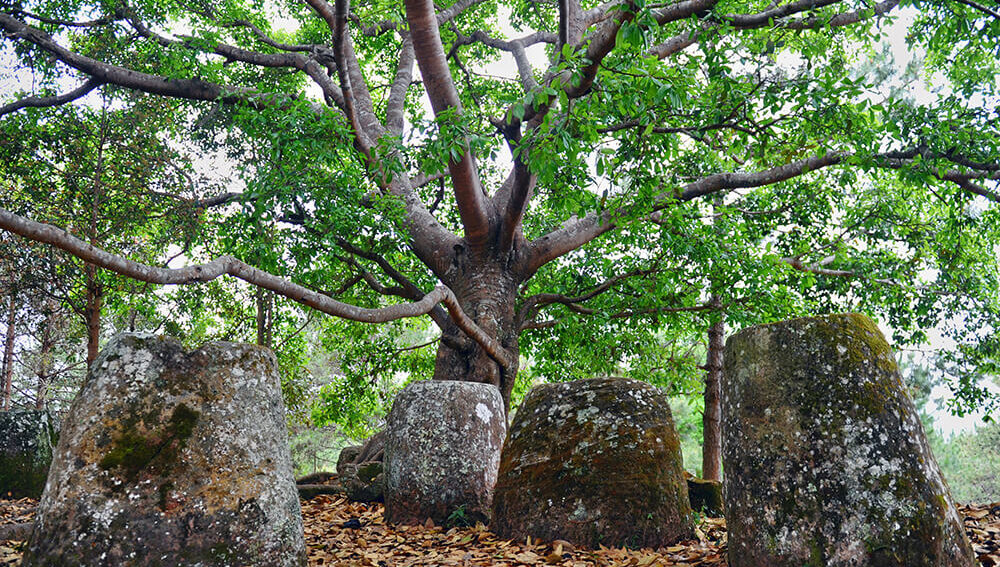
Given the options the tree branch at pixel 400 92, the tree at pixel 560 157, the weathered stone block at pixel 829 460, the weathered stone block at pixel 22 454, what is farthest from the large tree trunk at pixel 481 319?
the weathered stone block at pixel 829 460

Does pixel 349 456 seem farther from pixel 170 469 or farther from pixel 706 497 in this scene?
pixel 170 469

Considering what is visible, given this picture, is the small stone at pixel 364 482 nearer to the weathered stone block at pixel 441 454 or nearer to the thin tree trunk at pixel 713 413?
the weathered stone block at pixel 441 454

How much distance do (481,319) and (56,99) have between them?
772 centimetres

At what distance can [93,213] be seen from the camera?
10367 millimetres

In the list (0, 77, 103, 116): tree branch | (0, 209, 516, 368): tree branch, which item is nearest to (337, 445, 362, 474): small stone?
(0, 209, 516, 368): tree branch

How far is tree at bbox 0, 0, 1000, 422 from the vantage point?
774cm

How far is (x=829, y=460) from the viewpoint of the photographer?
402cm

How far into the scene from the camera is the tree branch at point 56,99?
35.4 feet

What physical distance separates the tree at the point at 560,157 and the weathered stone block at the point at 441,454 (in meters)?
1.16

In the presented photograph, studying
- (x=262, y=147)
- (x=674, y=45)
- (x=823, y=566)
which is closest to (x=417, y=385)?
(x=823, y=566)

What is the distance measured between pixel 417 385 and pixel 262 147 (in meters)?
6.07

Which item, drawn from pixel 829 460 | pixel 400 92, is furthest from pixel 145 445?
pixel 400 92

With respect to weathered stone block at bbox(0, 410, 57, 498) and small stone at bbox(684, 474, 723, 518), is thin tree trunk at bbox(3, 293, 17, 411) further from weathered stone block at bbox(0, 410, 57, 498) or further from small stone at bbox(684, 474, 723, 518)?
small stone at bbox(684, 474, 723, 518)

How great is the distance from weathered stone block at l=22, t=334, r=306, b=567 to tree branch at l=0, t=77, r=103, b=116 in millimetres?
8392
